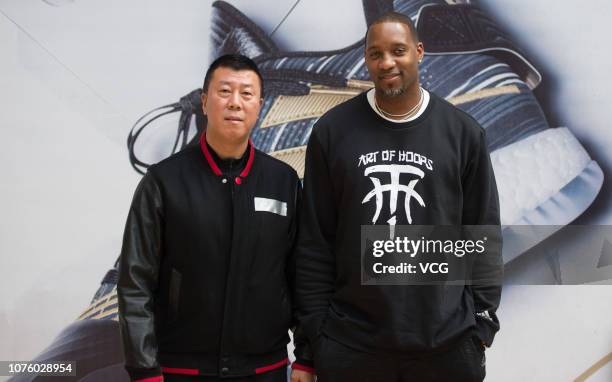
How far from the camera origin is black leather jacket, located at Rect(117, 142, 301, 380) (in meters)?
1.80

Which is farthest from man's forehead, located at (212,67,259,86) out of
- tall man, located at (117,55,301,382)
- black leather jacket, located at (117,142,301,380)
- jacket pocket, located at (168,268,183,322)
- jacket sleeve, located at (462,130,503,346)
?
jacket sleeve, located at (462,130,503,346)

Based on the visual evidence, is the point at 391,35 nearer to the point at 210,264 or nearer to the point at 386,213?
the point at 386,213

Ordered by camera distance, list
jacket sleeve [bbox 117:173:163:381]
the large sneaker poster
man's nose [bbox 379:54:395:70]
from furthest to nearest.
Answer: the large sneaker poster < man's nose [bbox 379:54:395:70] < jacket sleeve [bbox 117:173:163:381]

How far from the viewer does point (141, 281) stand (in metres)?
1.80

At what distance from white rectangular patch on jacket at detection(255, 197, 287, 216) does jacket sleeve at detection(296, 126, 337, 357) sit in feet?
0.21

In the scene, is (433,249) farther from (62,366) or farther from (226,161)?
(62,366)

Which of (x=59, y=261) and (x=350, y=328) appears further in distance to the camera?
(x=59, y=261)

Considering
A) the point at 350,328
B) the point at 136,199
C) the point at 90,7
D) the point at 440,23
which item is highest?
the point at 90,7

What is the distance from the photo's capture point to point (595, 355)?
277cm

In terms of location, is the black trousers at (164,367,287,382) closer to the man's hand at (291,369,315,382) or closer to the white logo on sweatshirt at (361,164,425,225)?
the man's hand at (291,369,315,382)

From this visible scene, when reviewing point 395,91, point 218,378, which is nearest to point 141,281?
point 218,378

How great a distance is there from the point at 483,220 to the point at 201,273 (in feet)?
2.76

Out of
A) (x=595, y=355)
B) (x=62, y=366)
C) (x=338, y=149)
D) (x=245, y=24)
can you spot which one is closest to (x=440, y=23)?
(x=245, y=24)

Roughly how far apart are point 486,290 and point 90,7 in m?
2.06
